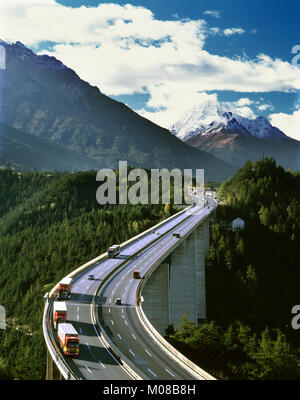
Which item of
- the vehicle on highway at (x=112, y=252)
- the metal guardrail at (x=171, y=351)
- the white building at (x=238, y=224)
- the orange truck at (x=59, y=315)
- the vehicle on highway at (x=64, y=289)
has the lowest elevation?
the metal guardrail at (x=171, y=351)

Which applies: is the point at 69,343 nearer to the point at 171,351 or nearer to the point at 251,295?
the point at 171,351

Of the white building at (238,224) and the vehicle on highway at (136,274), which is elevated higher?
the white building at (238,224)

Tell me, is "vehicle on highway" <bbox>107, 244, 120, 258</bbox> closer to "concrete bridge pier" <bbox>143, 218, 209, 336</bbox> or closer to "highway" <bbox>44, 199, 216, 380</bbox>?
"highway" <bbox>44, 199, 216, 380</bbox>

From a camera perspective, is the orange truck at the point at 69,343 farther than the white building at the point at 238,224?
No

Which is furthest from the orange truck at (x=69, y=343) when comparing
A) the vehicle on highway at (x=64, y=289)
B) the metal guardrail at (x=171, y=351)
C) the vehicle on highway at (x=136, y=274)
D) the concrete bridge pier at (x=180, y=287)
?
the vehicle on highway at (x=136, y=274)

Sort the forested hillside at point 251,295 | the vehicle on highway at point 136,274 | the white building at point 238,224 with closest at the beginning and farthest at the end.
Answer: the forested hillside at point 251,295, the vehicle on highway at point 136,274, the white building at point 238,224

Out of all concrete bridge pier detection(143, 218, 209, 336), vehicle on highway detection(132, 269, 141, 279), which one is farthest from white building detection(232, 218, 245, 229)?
vehicle on highway detection(132, 269, 141, 279)

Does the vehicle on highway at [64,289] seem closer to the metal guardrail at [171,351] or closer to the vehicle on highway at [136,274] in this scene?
the metal guardrail at [171,351]
